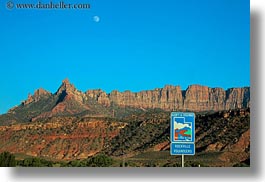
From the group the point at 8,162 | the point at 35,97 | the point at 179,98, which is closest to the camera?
the point at 8,162

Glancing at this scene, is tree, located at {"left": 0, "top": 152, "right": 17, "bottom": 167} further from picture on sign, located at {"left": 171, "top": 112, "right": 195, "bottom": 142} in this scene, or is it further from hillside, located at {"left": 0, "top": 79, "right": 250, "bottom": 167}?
picture on sign, located at {"left": 171, "top": 112, "right": 195, "bottom": 142}

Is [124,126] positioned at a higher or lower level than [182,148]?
higher

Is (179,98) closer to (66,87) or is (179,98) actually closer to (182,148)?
(66,87)

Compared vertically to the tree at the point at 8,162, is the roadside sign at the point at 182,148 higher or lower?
lower

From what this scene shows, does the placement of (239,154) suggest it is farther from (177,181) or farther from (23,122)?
(177,181)

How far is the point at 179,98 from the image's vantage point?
93188 millimetres

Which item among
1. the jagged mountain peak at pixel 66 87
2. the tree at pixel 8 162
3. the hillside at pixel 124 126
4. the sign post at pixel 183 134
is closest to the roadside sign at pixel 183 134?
the sign post at pixel 183 134

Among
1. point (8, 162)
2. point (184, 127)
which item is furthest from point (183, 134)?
point (8, 162)

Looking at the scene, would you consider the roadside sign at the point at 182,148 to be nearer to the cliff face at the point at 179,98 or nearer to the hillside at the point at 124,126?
the hillside at the point at 124,126

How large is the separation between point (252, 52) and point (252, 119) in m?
1.78

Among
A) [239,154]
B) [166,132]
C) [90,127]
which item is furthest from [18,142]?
[239,154]

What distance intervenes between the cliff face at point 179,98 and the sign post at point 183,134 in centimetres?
7203

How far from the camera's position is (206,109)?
9075 centimetres

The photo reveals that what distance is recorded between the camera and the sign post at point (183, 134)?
1467 centimetres
